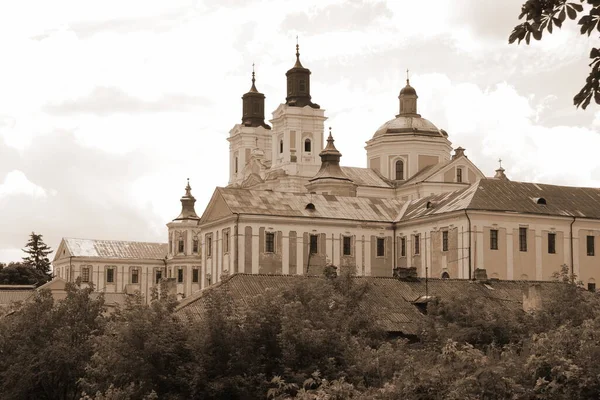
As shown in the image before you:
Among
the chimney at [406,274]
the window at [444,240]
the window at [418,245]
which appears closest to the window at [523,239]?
the window at [444,240]

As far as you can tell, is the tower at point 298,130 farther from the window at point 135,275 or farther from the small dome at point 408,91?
the window at point 135,275

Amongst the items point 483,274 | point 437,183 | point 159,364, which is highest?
point 437,183

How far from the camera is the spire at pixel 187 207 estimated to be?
116188mm

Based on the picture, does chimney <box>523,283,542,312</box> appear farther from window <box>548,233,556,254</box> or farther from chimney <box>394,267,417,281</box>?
window <box>548,233,556,254</box>

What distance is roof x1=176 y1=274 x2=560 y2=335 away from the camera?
39.2 meters

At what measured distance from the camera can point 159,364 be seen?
29766mm

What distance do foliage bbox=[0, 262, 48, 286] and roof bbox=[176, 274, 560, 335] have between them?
73.9m

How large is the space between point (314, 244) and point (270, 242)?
286cm

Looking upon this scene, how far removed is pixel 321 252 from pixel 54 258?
6341cm

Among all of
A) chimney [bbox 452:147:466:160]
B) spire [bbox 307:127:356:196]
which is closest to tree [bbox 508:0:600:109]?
spire [bbox 307:127:356:196]

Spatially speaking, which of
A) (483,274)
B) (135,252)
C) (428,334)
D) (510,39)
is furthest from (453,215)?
(135,252)

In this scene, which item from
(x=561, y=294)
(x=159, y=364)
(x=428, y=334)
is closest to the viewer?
(x=159, y=364)

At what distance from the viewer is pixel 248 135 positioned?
111625 millimetres

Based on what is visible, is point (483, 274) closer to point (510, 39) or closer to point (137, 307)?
point (137, 307)
